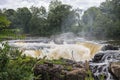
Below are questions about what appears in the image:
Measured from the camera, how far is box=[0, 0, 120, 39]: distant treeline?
114ft

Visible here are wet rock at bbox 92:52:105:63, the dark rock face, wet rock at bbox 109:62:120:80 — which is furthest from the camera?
wet rock at bbox 92:52:105:63

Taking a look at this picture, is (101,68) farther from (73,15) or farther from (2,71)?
(73,15)

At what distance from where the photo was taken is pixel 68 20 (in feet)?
147

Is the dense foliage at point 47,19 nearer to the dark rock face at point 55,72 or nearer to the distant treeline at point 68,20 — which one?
the distant treeline at point 68,20

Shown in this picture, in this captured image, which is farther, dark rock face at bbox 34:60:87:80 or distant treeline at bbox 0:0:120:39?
distant treeline at bbox 0:0:120:39

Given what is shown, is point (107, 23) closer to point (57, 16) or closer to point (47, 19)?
point (57, 16)

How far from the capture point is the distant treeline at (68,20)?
3461 cm

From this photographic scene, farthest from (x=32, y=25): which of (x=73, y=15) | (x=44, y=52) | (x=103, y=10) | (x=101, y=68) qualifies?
(x=101, y=68)

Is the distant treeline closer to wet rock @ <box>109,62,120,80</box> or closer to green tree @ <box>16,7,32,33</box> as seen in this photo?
green tree @ <box>16,7,32,33</box>

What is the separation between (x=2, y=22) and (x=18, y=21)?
4433 centimetres

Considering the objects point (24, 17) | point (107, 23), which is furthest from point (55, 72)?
point (24, 17)

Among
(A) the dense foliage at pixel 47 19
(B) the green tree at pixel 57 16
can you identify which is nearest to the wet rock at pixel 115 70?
(A) the dense foliage at pixel 47 19

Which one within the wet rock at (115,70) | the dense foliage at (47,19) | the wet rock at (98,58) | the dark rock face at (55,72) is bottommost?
the wet rock at (98,58)

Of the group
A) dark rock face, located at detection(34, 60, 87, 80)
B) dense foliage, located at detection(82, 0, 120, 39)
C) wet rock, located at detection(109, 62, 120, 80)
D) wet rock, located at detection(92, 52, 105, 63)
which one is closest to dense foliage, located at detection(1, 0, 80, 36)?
dense foliage, located at detection(82, 0, 120, 39)
